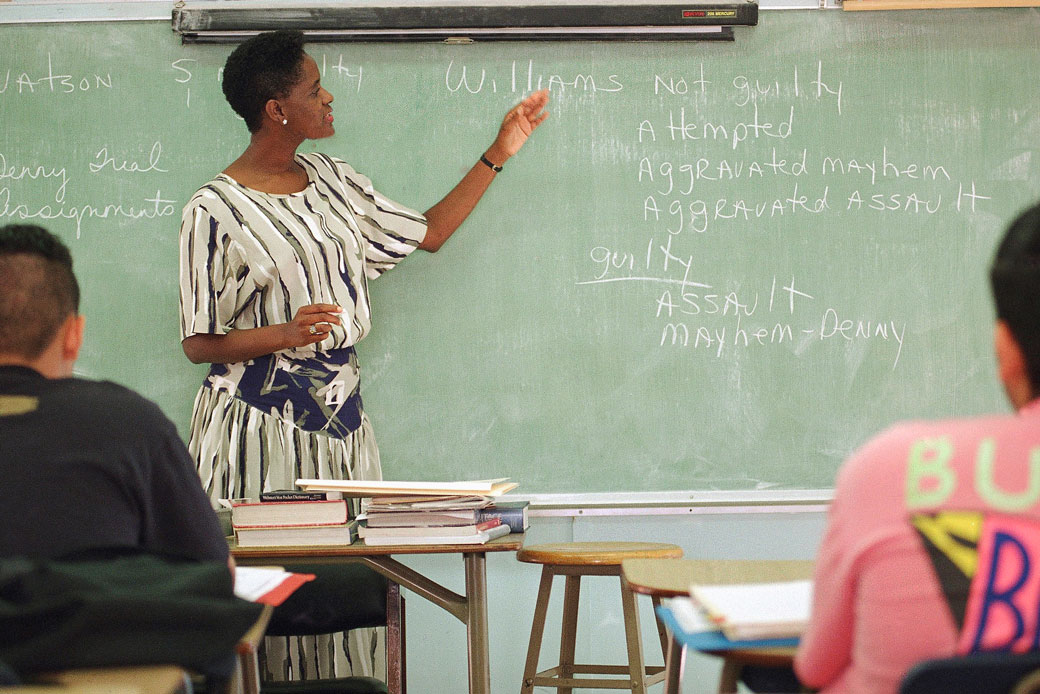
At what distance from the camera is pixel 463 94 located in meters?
3.20

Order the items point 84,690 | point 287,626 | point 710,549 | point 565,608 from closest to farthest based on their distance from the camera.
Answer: point 84,690 → point 287,626 → point 565,608 → point 710,549

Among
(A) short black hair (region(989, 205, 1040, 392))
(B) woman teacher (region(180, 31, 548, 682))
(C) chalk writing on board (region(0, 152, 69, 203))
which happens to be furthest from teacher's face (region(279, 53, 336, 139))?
(A) short black hair (region(989, 205, 1040, 392))

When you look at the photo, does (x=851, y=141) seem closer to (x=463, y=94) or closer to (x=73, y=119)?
(x=463, y=94)

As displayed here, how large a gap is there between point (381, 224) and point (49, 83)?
1129 mm

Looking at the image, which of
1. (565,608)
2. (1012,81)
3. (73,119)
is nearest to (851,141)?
(1012,81)

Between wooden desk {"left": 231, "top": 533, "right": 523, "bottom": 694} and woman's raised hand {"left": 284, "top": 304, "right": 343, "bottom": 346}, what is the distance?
2.30 feet

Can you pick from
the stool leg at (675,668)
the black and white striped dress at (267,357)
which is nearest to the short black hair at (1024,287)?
the stool leg at (675,668)

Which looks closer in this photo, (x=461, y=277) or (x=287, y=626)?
(x=287, y=626)

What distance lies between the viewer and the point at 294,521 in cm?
223

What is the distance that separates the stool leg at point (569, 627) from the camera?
9.20ft

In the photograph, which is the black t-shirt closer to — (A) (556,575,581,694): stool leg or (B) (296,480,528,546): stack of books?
(B) (296,480,528,546): stack of books

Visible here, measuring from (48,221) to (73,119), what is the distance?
32 cm

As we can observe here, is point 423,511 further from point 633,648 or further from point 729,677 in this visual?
point 729,677

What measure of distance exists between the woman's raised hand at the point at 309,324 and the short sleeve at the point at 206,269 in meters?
0.24
